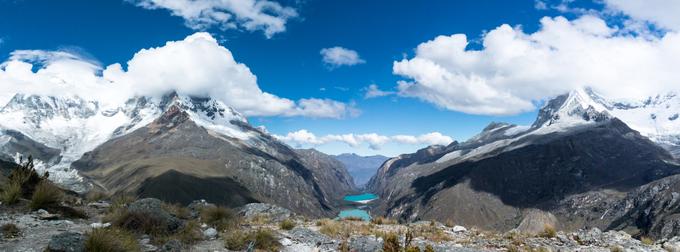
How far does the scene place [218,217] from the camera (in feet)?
79.6

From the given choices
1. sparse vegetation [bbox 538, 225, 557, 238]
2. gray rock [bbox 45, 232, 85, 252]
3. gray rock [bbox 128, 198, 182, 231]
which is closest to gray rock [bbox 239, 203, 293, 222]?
gray rock [bbox 128, 198, 182, 231]

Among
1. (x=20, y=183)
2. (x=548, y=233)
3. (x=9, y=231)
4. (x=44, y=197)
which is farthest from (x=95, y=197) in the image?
(x=548, y=233)

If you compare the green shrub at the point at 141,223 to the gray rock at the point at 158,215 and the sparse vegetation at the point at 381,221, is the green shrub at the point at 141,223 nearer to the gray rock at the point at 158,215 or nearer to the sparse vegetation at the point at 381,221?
the gray rock at the point at 158,215

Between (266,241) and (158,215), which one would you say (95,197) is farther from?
(266,241)

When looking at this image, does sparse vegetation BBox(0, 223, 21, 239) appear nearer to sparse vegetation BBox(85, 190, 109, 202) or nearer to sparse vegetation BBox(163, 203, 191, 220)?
sparse vegetation BBox(163, 203, 191, 220)

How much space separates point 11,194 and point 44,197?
1.25 meters

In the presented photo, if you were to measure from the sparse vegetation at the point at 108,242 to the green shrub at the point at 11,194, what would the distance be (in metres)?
7.25

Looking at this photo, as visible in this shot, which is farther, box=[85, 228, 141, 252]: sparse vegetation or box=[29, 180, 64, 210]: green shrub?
box=[29, 180, 64, 210]: green shrub

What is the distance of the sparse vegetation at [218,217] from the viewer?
22.9m

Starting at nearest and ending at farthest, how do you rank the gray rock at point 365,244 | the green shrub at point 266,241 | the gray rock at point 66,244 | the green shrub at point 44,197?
1. the gray rock at point 66,244
2. the green shrub at point 266,241
3. the gray rock at point 365,244
4. the green shrub at point 44,197

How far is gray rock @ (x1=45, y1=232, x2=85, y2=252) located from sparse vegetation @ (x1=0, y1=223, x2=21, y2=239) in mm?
2317

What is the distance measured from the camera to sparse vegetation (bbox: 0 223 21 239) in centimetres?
1514

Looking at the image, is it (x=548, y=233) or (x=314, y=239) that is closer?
(x=314, y=239)

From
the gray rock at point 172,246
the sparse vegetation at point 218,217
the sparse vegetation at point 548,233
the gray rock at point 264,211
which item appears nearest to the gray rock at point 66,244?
the gray rock at point 172,246
